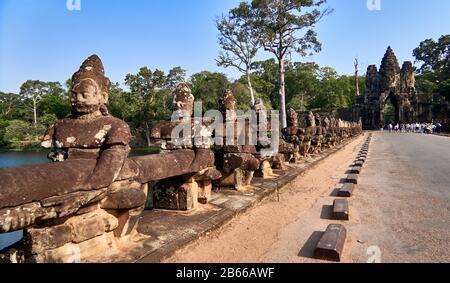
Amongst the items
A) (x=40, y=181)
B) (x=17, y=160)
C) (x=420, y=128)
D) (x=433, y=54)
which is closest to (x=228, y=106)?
(x=40, y=181)

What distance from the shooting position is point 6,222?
205cm

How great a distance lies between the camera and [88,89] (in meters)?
2.93

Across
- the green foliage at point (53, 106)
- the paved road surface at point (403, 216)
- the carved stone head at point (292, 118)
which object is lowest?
the paved road surface at point (403, 216)

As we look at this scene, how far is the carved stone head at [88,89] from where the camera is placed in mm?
2926

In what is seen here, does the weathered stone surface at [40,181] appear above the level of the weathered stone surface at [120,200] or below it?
above

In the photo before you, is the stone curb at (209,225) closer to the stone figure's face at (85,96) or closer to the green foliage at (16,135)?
the stone figure's face at (85,96)

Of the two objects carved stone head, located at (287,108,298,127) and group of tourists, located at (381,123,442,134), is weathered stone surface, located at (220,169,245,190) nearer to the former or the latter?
carved stone head, located at (287,108,298,127)

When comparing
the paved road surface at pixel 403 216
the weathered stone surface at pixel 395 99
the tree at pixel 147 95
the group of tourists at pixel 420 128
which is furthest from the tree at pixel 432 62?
the paved road surface at pixel 403 216

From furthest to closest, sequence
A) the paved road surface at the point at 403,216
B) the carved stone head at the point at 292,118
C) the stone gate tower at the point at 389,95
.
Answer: the stone gate tower at the point at 389,95, the carved stone head at the point at 292,118, the paved road surface at the point at 403,216

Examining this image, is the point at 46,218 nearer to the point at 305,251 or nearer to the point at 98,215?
the point at 98,215

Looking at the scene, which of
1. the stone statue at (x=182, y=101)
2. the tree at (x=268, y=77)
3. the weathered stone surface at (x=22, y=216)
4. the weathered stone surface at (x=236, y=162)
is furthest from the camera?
the tree at (x=268, y=77)

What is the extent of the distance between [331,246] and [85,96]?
2.36m

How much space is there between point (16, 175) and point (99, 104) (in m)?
1.02

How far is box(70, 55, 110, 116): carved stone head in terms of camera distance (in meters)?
2.93
